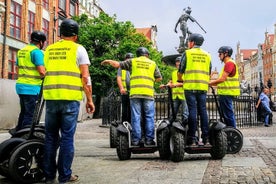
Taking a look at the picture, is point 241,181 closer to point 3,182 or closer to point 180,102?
point 3,182

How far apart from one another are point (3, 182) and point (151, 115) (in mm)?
2913

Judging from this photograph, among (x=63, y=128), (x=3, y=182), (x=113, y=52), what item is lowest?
(x=3, y=182)

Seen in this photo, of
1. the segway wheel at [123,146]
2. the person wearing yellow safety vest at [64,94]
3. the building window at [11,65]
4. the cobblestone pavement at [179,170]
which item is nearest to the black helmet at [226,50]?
the cobblestone pavement at [179,170]

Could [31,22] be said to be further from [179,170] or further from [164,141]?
[179,170]

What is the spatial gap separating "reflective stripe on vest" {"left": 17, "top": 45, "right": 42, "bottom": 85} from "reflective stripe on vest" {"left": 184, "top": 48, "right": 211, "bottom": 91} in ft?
8.07

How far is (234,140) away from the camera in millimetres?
7000

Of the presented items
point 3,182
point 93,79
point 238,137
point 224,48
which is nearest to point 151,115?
point 238,137

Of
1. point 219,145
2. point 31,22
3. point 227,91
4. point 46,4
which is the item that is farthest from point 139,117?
point 46,4

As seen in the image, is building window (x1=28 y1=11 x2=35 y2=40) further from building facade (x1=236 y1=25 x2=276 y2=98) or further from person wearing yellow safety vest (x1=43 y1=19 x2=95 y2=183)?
building facade (x1=236 y1=25 x2=276 y2=98)

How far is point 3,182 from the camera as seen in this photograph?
4500 millimetres

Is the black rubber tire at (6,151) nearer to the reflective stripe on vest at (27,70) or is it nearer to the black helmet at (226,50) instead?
the reflective stripe on vest at (27,70)

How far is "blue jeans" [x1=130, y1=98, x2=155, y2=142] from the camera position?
6.46m

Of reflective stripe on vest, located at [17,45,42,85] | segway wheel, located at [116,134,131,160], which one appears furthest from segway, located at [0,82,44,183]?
segway wheel, located at [116,134,131,160]

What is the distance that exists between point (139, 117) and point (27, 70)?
200 centimetres
